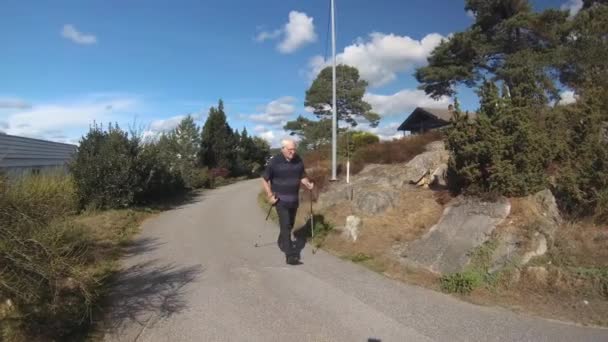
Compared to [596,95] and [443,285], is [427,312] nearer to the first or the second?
[443,285]

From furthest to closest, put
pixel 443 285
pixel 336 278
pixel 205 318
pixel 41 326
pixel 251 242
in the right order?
pixel 251 242
pixel 336 278
pixel 443 285
pixel 205 318
pixel 41 326

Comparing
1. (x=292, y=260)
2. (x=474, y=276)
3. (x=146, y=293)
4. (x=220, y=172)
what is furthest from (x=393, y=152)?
(x=220, y=172)

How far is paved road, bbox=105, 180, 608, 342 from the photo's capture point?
4402mm

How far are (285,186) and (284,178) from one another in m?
0.14

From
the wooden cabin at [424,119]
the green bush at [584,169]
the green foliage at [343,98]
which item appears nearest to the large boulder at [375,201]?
the green bush at [584,169]

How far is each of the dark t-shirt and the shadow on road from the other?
5.77 feet

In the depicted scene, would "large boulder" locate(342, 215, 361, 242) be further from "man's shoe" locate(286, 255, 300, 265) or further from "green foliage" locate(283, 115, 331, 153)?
"green foliage" locate(283, 115, 331, 153)

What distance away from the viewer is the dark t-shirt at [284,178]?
7277 mm

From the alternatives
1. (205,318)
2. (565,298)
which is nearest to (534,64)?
(565,298)

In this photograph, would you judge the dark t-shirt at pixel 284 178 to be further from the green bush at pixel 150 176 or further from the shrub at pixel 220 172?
the shrub at pixel 220 172

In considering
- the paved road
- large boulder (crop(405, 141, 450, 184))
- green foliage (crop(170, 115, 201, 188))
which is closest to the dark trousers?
the paved road

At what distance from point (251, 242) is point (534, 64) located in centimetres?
1717

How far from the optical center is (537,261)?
19.9 feet

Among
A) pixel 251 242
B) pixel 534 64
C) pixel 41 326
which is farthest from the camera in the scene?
pixel 534 64
